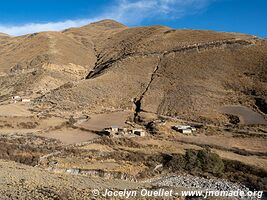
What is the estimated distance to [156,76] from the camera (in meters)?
62.2

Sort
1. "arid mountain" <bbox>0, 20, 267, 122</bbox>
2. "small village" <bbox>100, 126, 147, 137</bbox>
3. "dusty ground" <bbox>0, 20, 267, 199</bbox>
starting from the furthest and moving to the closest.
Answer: "arid mountain" <bbox>0, 20, 267, 122</bbox>
"small village" <bbox>100, 126, 147, 137</bbox>
"dusty ground" <bbox>0, 20, 267, 199</bbox>

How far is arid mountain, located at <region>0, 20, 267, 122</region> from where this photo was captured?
50281mm

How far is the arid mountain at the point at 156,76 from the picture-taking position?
5028 centimetres

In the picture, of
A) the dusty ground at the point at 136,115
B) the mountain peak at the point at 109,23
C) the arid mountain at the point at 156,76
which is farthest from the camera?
the mountain peak at the point at 109,23

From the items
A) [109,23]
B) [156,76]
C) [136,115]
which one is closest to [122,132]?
[136,115]

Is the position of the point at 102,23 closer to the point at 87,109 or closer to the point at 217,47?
the point at 217,47

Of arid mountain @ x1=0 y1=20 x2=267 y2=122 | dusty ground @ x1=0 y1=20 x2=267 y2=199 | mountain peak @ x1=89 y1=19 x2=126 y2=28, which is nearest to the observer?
dusty ground @ x1=0 y1=20 x2=267 y2=199

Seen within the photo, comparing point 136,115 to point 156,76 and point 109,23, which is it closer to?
point 156,76

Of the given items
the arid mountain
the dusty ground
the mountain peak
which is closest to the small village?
the dusty ground

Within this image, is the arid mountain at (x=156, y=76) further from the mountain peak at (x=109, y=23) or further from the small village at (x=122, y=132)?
the mountain peak at (x=109, y=23)

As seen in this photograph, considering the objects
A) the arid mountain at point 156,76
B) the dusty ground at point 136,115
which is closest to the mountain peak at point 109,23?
the dusty ground at point 136,115

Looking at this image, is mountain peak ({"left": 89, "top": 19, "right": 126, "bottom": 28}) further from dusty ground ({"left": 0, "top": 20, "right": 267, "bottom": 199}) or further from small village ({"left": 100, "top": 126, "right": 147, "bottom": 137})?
small village ({"left": 100, "top": 126, "right": 147, "bottom": 137})

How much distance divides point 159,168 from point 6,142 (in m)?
14.8

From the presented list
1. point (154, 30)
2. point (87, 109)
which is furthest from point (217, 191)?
point (154, 30)
